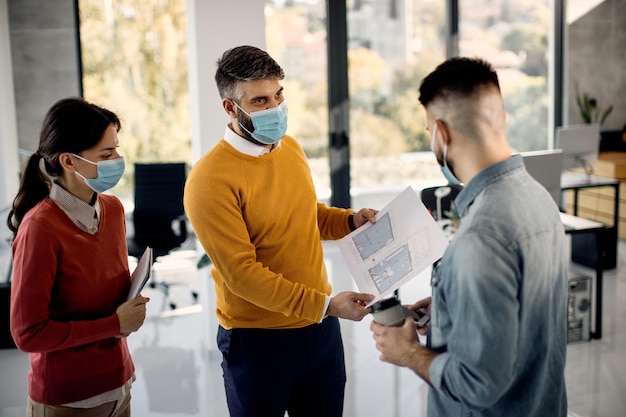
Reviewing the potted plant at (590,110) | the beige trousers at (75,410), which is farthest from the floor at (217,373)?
the potted plant at (590,110)

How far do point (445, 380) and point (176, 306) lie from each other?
415cm

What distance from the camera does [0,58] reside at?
6.11 m

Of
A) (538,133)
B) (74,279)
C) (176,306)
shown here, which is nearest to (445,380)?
(74,279)

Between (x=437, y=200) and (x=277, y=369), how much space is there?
3.03 meters

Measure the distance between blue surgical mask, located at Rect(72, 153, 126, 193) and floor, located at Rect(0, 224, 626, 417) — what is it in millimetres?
1915

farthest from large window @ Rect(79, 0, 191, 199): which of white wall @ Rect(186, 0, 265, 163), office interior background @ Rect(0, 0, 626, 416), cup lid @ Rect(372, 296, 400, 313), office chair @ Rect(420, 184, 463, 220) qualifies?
cup lid @ Rect(372, 296, 400, 313)

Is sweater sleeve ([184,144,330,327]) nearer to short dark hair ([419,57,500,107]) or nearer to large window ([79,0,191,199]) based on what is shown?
short dark hair ([419,57,500,107])

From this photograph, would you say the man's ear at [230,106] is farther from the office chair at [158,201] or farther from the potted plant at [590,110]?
the potted plant at [590,110]

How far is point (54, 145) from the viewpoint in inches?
73.6

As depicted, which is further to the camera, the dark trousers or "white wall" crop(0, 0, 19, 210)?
"white wall" crop(0, 0, 19, 210)

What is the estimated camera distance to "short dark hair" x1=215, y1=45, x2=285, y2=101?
1979mm

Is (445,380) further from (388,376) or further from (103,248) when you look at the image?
(388,376)

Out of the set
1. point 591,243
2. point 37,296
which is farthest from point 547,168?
point 37,296

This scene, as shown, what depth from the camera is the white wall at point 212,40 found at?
3.96 meters
